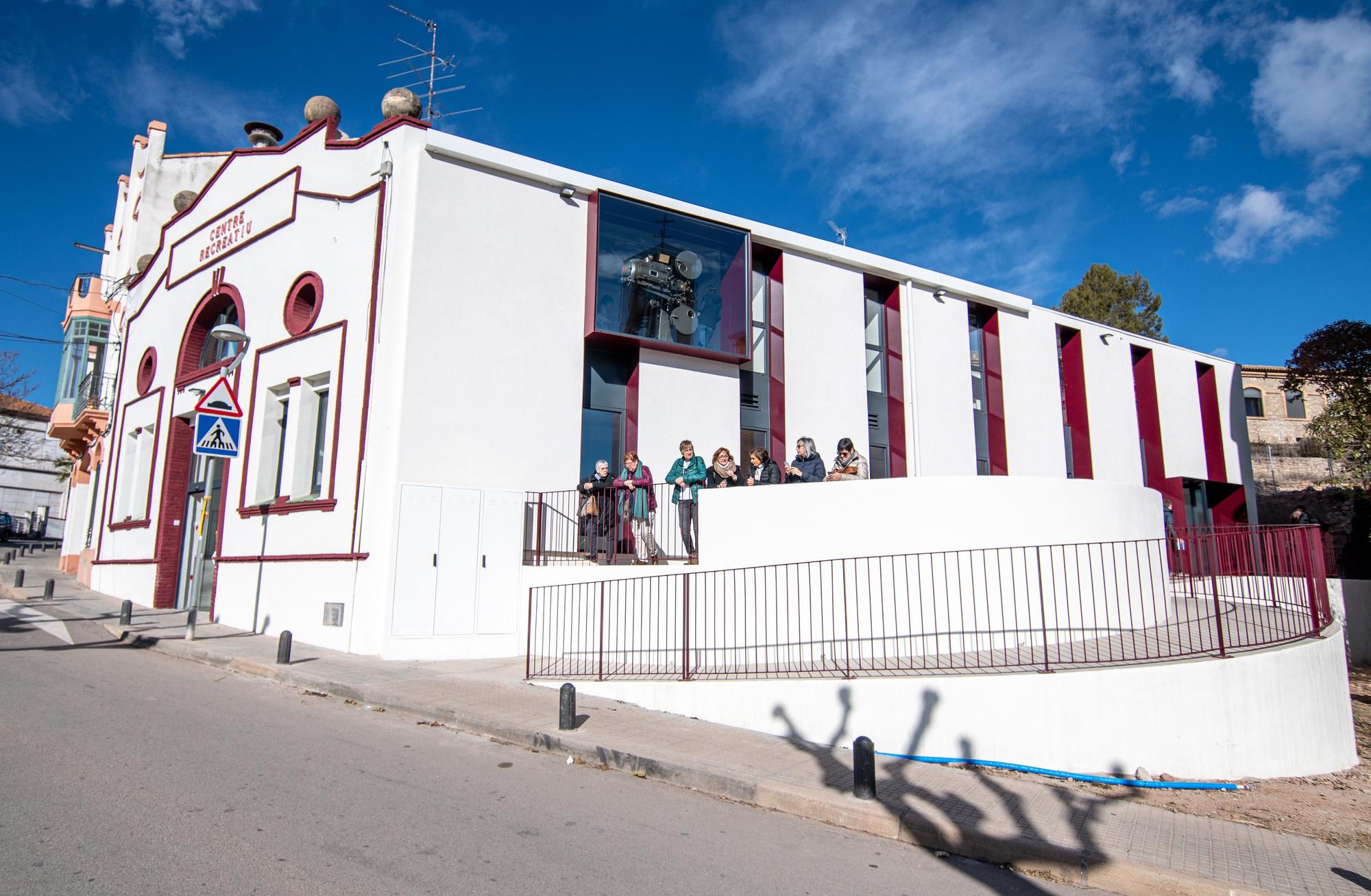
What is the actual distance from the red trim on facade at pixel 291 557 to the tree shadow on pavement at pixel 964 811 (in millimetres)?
7803

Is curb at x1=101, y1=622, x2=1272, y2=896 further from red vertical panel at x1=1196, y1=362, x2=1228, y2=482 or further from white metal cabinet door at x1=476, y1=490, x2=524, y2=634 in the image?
red vertical panel at x1=1196, y1=362, x2=1228, y2=482

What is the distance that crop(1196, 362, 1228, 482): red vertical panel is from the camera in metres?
24.7

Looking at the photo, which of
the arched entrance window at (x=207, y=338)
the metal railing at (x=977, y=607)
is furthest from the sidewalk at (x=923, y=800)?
the arched entrance window at (x=207, y=338)

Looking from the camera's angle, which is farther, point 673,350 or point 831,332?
point 831,332

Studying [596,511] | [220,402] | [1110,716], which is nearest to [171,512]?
[220,402]

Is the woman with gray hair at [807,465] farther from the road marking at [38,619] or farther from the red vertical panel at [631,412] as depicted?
the road marking at [38,619]

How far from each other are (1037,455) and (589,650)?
14.5 m

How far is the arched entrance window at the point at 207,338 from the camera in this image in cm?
1773

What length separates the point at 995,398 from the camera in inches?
824

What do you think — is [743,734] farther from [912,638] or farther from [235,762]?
[235,762]

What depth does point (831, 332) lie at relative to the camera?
1862cm

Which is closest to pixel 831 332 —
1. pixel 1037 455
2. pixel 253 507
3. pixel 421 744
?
pixel 1037 455

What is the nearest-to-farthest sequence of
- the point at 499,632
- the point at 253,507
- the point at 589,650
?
the point at 589,650, the point at 499,632, the point at 253,507

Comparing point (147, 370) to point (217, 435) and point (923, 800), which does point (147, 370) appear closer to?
point (217, 435)
